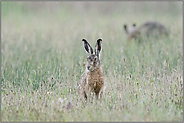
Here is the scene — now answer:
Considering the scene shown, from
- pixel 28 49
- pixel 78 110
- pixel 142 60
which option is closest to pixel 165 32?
pixel 142 60

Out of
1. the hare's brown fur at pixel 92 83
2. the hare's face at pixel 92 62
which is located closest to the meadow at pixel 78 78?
the hare's brown fur at pixel 92 83

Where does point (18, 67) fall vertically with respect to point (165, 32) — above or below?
below

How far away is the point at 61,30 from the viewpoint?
13.8 metres

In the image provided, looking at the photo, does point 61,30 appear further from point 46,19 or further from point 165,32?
point 165,32

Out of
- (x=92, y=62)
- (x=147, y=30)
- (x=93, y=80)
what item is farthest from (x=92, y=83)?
(x=147, y=30)

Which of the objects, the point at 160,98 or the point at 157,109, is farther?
the point at 160,98

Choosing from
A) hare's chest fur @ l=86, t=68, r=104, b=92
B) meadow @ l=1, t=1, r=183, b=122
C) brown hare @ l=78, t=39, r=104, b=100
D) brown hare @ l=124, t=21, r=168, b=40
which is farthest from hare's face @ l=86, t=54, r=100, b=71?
brown hare @ l=124, t=21, r=168, b=40

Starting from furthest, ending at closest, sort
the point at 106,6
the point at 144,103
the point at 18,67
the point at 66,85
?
the point at 106,6 < the point at 18,67 < the point at 66,85 < the point at 144,103

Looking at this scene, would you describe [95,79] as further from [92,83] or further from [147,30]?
[147,30]

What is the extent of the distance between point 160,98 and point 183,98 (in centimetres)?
44

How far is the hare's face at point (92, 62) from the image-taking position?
17.4 feet

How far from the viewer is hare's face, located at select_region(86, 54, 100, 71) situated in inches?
209

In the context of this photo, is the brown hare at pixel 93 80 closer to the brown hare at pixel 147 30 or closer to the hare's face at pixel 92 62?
the hare's face at pixel 92 62

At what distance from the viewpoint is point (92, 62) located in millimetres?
5332
